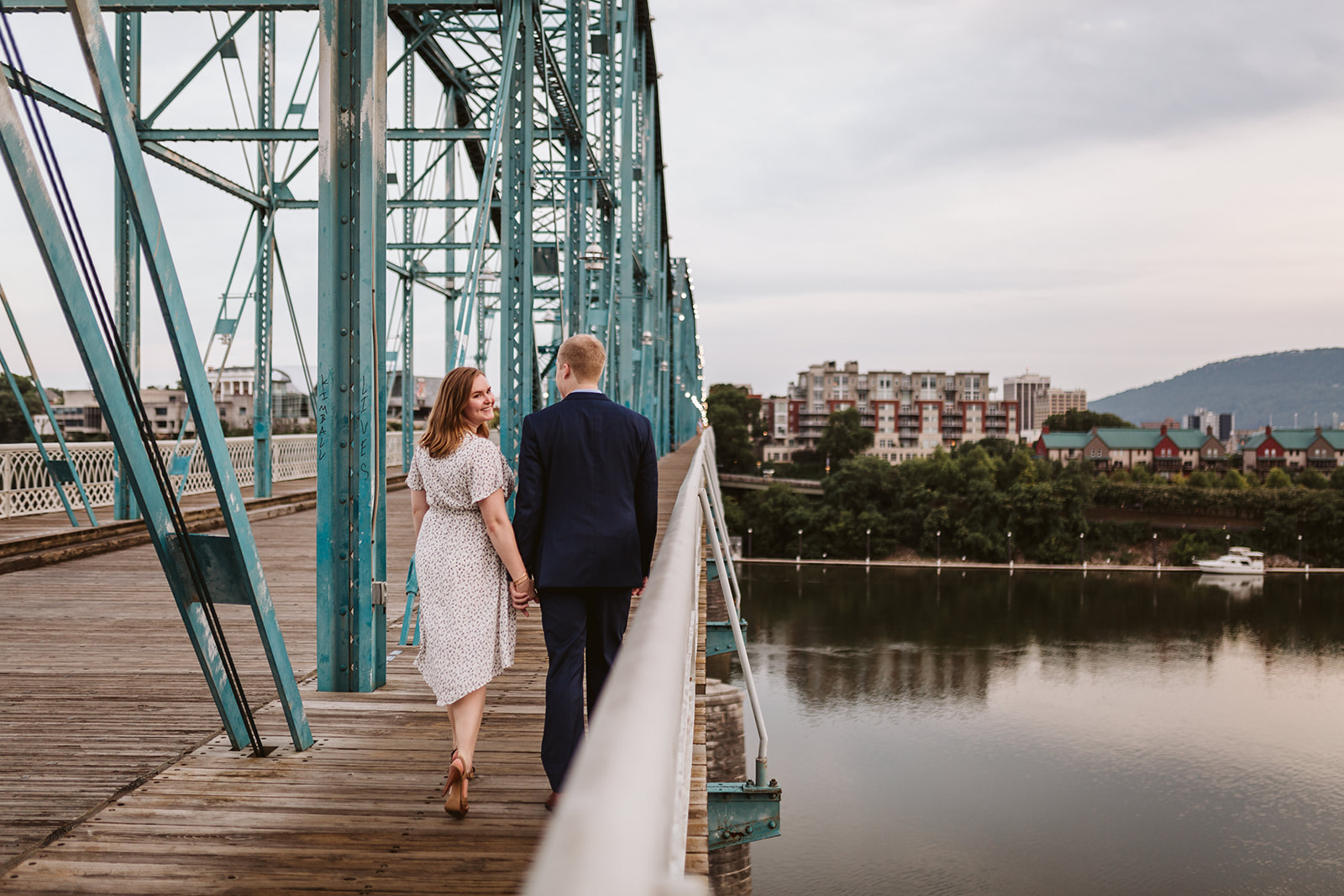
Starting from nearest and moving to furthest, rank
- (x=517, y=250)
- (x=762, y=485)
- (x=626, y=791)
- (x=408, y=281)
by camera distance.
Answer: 1. (x=626, y=791)
2. (x=517, y=250)
3. (x=408, y=281)
4. (x=762, y=485)

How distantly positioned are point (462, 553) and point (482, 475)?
0.95ft

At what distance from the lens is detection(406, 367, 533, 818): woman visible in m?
3.44

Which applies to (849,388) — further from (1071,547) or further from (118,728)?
(118,728)

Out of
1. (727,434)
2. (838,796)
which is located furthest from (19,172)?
(727,434)

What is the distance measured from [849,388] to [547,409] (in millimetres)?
146843

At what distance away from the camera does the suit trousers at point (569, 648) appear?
3.30 meters

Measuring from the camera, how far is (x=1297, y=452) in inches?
5138

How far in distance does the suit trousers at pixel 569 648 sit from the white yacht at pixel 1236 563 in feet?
289

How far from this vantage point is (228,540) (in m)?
3.70

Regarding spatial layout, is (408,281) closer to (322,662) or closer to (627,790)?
(322,662)

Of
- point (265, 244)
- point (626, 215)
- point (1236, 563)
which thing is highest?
point (626, 215)

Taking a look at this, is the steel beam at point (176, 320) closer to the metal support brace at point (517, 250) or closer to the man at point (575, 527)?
the man at point (575, 527)

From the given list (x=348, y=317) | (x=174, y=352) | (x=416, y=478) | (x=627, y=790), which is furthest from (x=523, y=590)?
(x=627, y=790)

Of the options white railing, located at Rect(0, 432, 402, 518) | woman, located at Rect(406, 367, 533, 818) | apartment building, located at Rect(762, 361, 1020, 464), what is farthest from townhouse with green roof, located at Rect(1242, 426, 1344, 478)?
woman, located at Rect(406, 367, 533, 818)
